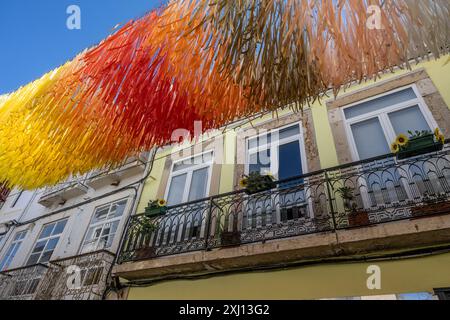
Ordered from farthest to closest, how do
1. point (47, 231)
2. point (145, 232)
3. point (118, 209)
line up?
1. point (47, 231)
2. point (118, 209)
3. point (145, 232)

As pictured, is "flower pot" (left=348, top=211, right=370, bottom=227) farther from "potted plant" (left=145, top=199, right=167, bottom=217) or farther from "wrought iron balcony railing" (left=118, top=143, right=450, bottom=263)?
"potted plant" (left=145, top=199, right=167, bottom=217)

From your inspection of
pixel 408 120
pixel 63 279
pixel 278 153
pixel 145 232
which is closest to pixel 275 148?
pixel 278 153

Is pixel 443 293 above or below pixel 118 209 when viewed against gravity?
below

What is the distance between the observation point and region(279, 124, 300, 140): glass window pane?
6.80 m

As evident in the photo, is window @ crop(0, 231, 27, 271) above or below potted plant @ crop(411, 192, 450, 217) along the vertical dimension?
above

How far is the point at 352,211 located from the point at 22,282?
912 centimetres

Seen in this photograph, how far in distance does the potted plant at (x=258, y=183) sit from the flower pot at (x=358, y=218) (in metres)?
1.50

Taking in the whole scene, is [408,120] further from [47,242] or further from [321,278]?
[47,242]

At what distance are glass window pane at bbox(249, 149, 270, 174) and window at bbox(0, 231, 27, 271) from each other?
9140 mm

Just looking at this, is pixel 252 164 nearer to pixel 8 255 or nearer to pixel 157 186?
pixel 157 186

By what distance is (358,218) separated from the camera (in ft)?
15.6

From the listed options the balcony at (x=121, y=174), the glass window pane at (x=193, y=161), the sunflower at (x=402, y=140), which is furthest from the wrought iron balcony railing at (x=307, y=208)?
the balcony at (x=121, y=174)

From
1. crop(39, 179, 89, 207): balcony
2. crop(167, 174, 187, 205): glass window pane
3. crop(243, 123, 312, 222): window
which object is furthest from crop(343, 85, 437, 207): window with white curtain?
crop(39, 179, 89, 207): balcony

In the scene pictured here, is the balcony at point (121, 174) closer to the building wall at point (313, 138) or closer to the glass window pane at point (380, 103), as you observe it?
the building wall at point (313, 138)
